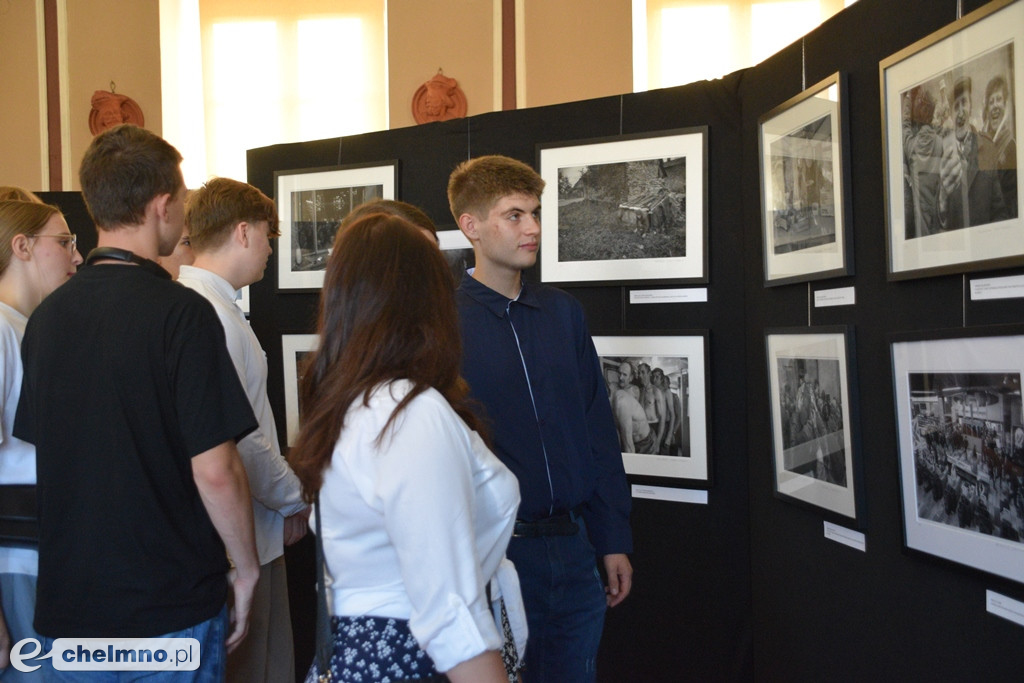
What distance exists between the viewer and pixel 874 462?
289 centimetres

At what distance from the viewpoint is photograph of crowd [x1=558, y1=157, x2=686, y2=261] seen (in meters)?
3.85

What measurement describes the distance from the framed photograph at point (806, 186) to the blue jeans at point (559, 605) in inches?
52.0

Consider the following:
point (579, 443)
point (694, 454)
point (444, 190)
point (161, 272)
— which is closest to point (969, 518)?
point (579, 443)

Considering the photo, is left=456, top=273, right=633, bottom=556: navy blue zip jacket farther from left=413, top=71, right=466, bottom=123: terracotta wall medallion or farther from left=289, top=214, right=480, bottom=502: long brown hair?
left=413, top=71, right=466, bottom=123: terracotta wall medallion

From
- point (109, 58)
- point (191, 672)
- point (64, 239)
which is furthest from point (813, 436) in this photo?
point (109, 58)

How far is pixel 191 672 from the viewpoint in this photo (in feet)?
7.51

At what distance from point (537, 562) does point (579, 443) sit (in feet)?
1.51

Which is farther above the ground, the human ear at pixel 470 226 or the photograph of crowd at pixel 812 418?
the human ear at pixel 470 226

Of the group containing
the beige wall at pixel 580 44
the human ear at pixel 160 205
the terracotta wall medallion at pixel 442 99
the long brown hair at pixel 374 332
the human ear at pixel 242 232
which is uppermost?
the beige wall at pixel 580 44

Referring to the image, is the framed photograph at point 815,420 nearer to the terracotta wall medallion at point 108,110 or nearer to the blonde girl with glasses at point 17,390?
the blonde girl with glasses at point 17,390

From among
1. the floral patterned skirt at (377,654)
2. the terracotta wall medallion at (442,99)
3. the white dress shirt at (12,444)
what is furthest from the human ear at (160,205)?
the terracotta wall medallion at (442,99)

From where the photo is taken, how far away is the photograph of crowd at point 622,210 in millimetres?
3850

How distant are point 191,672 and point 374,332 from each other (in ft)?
4.15

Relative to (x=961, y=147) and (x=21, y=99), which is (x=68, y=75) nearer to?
(x=21, y=99)
